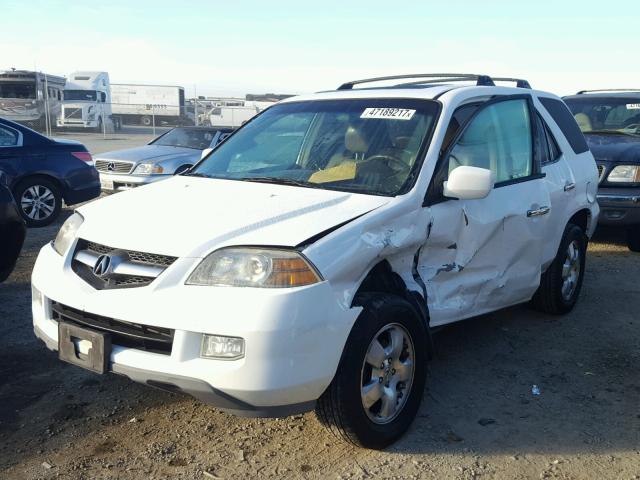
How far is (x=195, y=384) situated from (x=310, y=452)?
80cm

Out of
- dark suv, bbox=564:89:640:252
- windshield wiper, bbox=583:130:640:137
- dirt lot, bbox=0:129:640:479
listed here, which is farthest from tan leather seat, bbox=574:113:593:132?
dirt lot, bbox=0:129:640:479

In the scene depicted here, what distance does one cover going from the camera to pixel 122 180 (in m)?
10.5

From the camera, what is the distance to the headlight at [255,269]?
110 inches

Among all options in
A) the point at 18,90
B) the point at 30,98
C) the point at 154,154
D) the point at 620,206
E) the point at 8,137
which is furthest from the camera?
the point at 30,98

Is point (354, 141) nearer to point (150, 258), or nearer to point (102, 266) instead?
point (150, 258)

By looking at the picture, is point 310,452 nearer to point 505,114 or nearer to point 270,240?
point 270,240

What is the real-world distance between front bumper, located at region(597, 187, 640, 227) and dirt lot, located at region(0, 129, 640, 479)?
3000 millimetres

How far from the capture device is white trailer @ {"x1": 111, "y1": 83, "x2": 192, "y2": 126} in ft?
136

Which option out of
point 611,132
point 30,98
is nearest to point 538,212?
point 611,132

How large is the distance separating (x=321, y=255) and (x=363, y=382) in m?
0.69

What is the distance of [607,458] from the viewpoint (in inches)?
128

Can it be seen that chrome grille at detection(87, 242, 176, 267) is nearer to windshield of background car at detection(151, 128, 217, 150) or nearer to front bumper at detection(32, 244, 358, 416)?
front bumper at detection(32, 244, 358, 416)

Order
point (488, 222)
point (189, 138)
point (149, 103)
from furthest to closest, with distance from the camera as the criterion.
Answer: point (149, 103), point (189, 138), point (488, 222)

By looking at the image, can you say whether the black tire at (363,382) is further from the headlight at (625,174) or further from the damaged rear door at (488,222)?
the headlight at (625,174)
